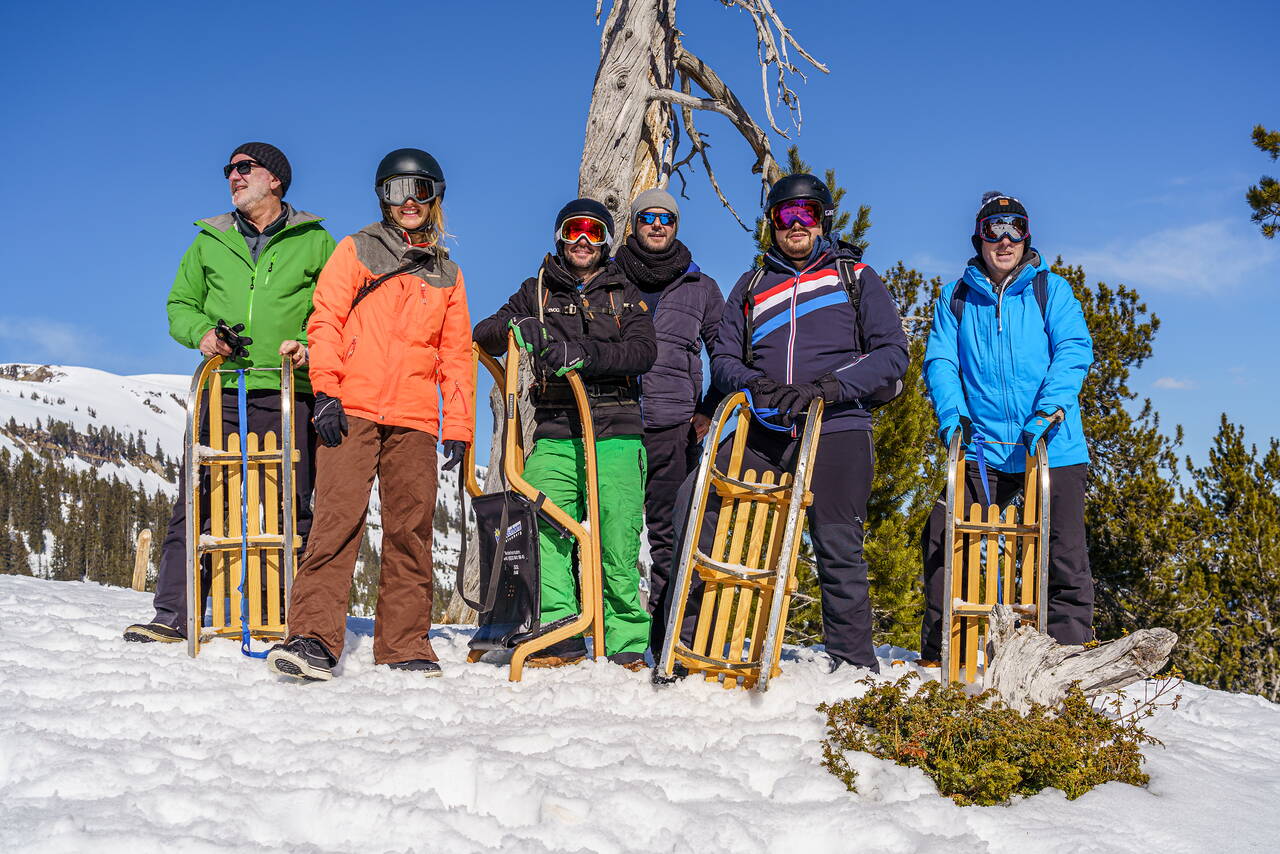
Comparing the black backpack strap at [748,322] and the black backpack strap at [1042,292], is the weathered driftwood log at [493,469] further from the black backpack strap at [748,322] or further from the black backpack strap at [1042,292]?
the black backpack strap at [1042,292]

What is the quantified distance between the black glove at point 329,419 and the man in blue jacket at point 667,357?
1626mm

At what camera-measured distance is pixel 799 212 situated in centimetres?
473

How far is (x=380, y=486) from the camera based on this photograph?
15.5 feet

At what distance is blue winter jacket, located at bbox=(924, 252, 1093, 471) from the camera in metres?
4.77

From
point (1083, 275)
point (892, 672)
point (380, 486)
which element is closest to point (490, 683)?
point (380, 486)

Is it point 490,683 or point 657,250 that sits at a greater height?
point 657,250

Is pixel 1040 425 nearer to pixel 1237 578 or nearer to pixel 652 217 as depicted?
pixel 652 217

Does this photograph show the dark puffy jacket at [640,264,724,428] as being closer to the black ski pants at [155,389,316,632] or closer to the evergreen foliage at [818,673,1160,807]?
the black ski pants at [155,389,316,632]

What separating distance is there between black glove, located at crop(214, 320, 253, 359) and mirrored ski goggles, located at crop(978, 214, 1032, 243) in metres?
3.77

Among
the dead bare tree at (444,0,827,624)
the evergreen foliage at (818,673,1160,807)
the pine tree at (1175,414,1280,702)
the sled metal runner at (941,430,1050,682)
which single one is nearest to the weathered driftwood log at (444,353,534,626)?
the dead bare tree at (444,0,827,624)

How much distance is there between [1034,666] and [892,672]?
1183 mm

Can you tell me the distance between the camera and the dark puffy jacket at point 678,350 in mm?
5281

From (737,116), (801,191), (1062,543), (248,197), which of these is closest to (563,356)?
(801,191)

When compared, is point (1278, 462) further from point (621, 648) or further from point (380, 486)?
point (380, 486)
